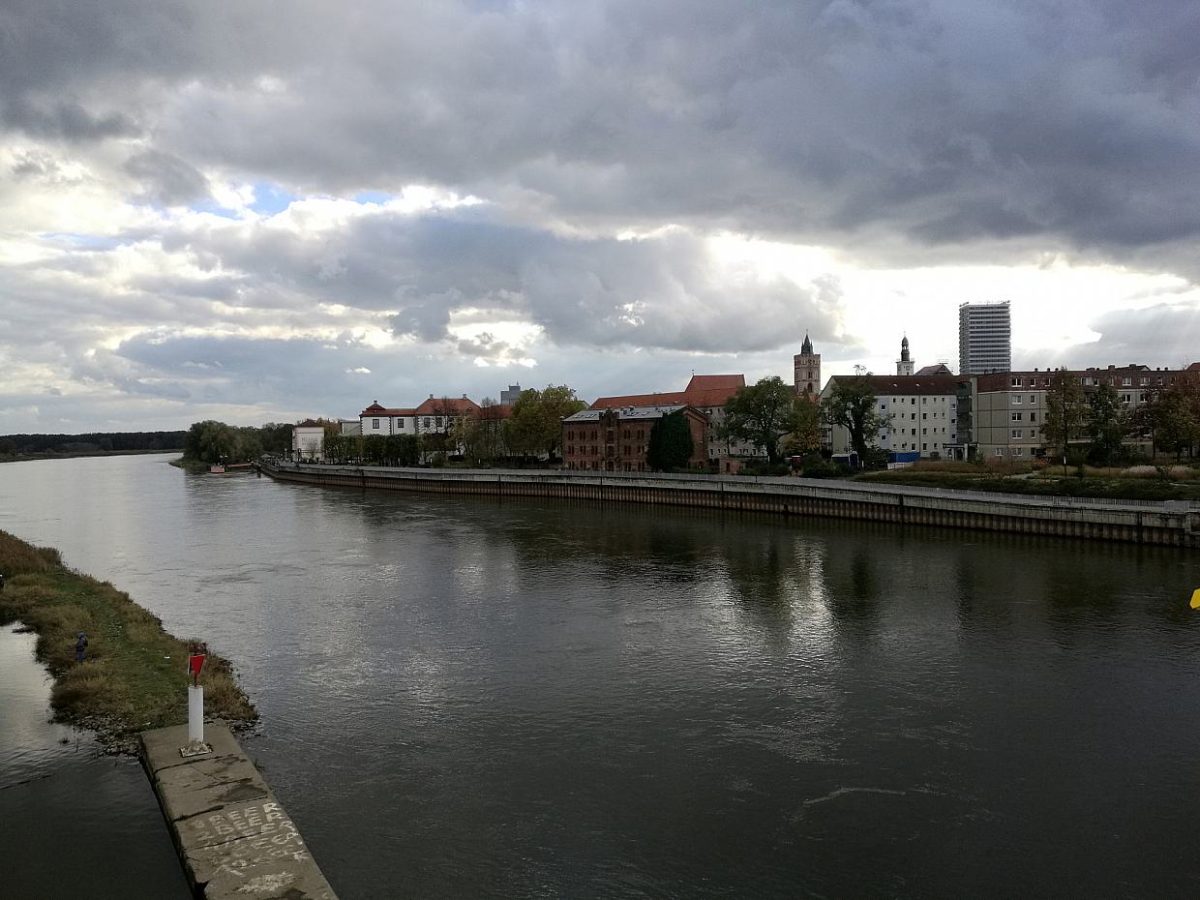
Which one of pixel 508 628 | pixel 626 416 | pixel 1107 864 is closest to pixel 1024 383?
pixel 626 416

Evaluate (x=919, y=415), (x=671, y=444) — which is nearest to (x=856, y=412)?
(x=671, y=444)

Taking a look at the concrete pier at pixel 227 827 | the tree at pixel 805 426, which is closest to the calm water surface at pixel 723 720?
the concrete pier at pixel 227 827

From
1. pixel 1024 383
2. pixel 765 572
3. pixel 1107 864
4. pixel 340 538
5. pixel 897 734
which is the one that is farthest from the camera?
pixel 1024 383

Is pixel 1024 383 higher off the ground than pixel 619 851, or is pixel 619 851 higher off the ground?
pixel 1024 383

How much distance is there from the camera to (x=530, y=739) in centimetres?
2023

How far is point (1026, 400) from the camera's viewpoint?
327 ft

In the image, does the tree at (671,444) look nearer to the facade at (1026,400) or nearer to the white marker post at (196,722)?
the facade at (1026,400)

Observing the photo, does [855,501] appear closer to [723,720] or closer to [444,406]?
[723,720]

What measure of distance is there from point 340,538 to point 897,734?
1939 inches

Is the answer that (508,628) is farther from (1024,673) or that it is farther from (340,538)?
(340,538)

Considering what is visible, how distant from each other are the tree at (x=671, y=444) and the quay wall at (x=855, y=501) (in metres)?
9.77

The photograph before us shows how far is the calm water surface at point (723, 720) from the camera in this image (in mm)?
14703

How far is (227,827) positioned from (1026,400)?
10411cm

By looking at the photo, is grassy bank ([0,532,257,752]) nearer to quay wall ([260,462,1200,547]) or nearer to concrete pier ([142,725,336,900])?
concrete pier ([142,725,336,900])
